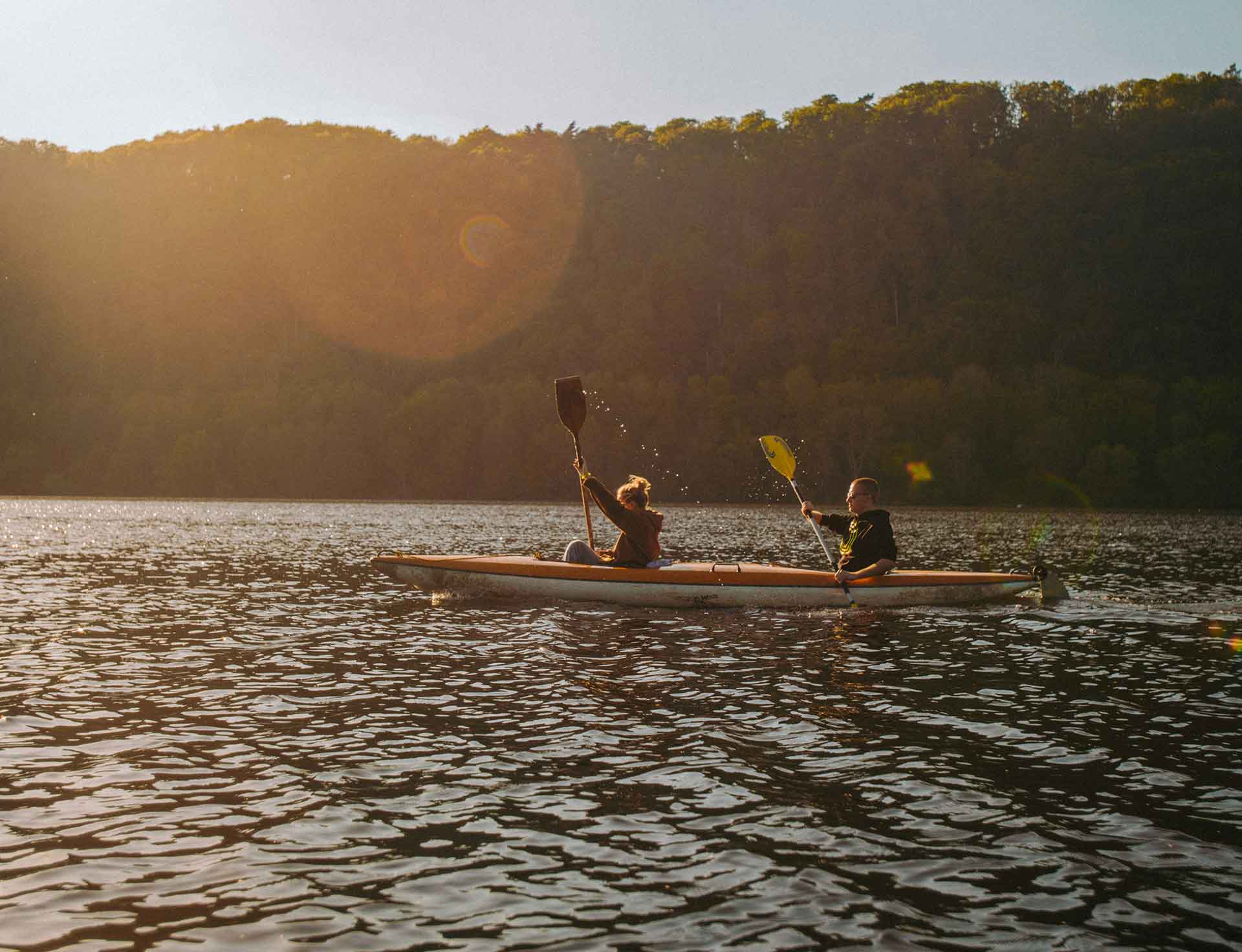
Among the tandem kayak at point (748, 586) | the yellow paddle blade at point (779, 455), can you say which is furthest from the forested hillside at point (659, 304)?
the tandem kayak at point (748, 586)

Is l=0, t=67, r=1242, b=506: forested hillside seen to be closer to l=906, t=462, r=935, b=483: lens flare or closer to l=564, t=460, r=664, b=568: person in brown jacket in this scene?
l=906, t=462, r=935, b=483: lens flare

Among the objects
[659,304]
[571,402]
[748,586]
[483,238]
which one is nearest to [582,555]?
[748,586]

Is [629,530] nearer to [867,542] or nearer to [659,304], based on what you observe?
[867,542]

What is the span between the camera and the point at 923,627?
14320mm

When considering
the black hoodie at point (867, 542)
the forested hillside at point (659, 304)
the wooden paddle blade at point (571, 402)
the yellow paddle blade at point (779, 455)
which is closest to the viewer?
the black hoodie at point (867, 542)

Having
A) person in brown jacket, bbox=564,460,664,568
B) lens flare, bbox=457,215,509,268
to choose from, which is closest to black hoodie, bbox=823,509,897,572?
person in brown jacket, bbox=564,460,664,568

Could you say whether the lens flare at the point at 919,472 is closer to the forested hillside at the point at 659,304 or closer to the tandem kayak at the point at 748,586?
the forested hillside at the point at 659,304

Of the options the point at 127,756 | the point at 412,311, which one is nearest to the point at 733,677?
the point at 127,756

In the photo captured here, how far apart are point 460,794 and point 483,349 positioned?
98.0 m

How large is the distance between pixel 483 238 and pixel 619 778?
109375mm

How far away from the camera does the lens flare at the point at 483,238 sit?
367 ft

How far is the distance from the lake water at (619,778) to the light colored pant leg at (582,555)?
66 centimetres

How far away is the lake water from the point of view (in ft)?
16.7

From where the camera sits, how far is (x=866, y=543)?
1530cm
